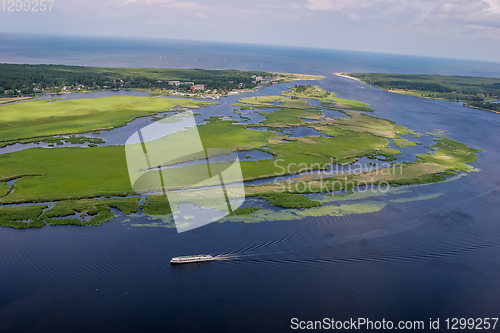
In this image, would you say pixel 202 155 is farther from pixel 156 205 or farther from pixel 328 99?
pixel 328 99

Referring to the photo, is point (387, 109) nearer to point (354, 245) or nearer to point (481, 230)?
point (481, 230)

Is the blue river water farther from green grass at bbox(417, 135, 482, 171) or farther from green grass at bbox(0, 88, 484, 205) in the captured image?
green grass at bbox(417, 135, 482, 171)

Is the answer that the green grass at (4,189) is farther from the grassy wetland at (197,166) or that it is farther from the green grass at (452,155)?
the green grass at (452,155)

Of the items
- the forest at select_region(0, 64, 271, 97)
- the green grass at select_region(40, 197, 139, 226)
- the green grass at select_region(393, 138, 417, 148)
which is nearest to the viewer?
the green grass at select_region(40, 197, 139, 226)

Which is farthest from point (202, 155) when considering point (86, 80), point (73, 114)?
point (86, 80)

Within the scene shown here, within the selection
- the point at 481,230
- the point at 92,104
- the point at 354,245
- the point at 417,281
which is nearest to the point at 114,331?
the point at 354,245
